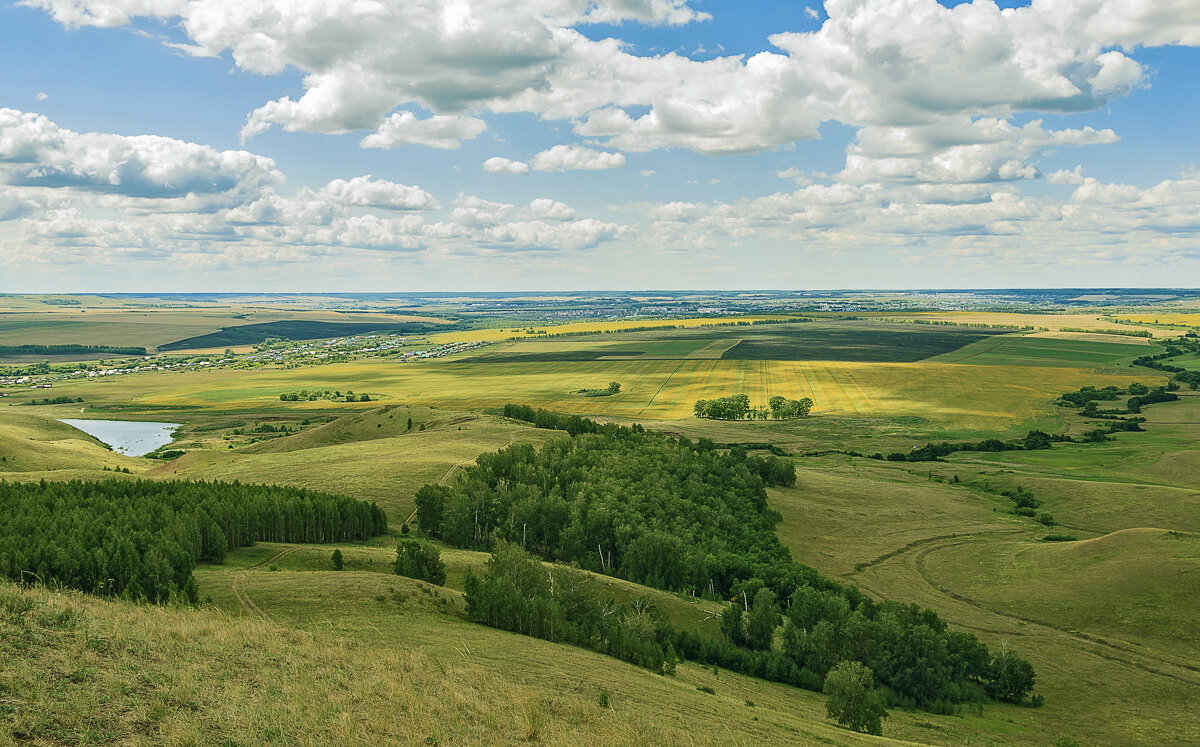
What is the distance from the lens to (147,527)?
5838 centimetres

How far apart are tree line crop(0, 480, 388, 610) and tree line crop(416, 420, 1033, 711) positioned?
1684cm

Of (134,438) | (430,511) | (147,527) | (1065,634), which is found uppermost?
(147,527)

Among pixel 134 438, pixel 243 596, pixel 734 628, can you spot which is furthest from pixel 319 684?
pixel 134 438

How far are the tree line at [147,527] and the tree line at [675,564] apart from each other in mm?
16835

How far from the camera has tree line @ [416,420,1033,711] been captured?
194 ft

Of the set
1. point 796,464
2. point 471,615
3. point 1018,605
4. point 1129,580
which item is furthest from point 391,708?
point 796,464

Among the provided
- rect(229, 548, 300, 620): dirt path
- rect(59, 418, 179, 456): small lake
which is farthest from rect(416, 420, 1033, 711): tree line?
rect(59, 418, 179, 456): small lake

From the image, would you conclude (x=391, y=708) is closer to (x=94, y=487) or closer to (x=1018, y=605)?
(x=94, y=487)

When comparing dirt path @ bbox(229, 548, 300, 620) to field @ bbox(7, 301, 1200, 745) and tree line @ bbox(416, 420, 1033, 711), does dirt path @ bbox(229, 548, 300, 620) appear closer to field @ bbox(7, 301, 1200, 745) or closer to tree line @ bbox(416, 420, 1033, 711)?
field @ bbox(7, 301, 1200, 745)

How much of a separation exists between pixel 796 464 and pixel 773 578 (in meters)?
68.5

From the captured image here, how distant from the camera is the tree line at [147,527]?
45031 mm

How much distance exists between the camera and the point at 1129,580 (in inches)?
3221

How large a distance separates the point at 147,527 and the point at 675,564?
180 feet

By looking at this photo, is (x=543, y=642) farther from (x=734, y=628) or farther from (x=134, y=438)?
(x=134, y=438)
